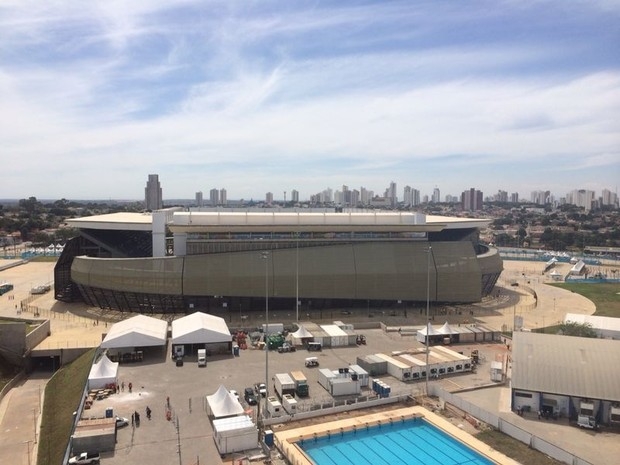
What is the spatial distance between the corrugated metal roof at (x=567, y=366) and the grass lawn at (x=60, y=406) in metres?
29.7

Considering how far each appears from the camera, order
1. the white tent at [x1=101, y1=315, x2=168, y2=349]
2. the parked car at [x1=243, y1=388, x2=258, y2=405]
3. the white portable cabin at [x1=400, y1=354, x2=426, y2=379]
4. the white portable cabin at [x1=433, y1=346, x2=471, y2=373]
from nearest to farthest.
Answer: the parked car at [x1=243, y1=388, x2=258, y2=405]
the white portable cabin at [x1=400, y1=354, x2=426, y2=379]
the white portable cabin at [x1=433, y1=346, x2=471, y2=373]
the white tent at [x1=101, y1=315, x2=168, y2=349]

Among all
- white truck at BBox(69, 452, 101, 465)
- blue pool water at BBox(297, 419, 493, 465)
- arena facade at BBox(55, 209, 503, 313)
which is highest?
arena facade at BBox(55, 209, 503, 313)

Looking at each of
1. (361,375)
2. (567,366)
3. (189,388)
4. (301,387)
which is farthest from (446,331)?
(189,388)

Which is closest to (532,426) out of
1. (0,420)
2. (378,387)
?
(378,387)

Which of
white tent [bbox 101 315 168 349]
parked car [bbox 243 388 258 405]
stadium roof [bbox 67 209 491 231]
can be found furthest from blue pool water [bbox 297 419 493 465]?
stadium roof [bbox 67 209 491 231]

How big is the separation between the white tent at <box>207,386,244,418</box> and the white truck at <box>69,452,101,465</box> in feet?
22.6

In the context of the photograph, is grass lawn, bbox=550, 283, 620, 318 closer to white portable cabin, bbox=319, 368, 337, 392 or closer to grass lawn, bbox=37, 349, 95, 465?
white portable cabin, bbox=319, 368, 337, 392

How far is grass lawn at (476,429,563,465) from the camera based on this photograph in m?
26.5

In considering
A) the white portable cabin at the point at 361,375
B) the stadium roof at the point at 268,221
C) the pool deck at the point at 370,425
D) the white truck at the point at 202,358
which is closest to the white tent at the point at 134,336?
the white truck at the point at 202,358

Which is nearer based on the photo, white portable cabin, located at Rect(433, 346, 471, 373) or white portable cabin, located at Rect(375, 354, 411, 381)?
white portable cabin, located at Rect(375, 354, 411, 381)

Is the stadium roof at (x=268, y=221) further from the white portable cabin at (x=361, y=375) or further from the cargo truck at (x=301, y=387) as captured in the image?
the cargo truck at (x=301, y=387)

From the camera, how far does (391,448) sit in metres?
28.5

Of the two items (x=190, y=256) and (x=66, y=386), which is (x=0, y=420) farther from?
(x=190, y=256)

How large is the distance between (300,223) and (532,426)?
38.3m
